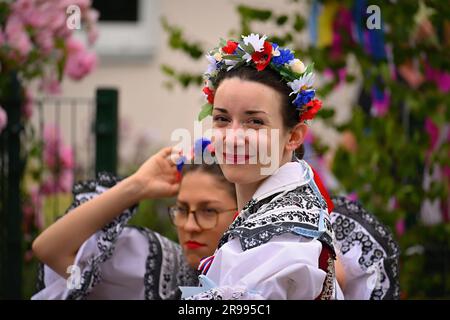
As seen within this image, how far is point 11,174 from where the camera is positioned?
5781 millimetres

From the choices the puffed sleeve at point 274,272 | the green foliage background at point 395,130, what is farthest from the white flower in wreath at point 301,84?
the green foliage background at point 395,130

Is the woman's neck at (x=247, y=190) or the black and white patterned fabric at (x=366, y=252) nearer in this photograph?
the woman's neck at (x=247, y=190)

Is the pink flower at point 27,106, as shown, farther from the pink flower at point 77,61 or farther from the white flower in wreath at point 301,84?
the white flower in wreath at point 301,84

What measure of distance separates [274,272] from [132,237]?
4.79 ft

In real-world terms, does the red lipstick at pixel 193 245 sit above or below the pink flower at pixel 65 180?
above

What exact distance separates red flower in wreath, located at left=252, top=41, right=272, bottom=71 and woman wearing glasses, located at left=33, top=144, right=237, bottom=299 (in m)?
0.88

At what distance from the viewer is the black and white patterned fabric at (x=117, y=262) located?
3727mm

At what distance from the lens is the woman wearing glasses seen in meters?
3.59

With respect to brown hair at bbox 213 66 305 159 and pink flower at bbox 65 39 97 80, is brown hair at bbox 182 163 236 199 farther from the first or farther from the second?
pink flower at bbox 65 39 97 80

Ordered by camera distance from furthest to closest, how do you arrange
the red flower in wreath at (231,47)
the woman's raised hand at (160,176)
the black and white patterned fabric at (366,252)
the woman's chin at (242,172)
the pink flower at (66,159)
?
the pink flower at (66,159)
the woman's raised hand at (160,176)
the black and white patterned fabric at (366,252)
the red flower in wreath at (231,47)
the woman's chin at (242,172)

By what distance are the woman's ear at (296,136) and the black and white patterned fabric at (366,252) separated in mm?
756

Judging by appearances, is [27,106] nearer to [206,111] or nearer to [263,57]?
[206,111]

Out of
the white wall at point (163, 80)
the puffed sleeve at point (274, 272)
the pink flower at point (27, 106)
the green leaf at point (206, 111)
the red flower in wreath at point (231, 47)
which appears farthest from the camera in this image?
the white wall at point (163, 80)

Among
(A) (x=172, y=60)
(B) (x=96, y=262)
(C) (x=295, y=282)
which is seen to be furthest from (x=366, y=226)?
(A) (x=172, y=60)
